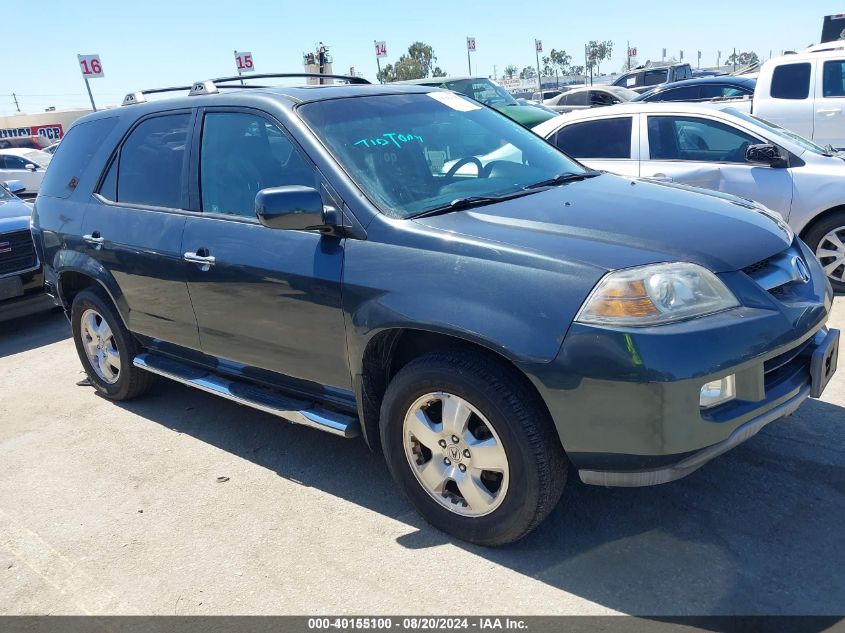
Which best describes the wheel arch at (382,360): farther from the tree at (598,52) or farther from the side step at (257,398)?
the tree at (598,52)

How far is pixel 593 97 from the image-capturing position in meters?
19.3

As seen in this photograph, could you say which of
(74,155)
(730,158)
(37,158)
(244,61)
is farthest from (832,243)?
(244,61)

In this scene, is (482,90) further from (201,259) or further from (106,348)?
(201,259)

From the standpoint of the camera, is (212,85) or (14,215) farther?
(14,215)

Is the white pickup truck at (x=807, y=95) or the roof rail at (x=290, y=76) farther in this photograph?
the white pickup truck at (x=807, y=95)

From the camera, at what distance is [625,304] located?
2.58 m

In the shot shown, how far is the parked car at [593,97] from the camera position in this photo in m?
18.7

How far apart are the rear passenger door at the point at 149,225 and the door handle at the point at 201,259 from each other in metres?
0.11

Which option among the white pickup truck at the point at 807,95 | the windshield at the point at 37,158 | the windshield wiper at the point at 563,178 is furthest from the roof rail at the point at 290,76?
the windshield at the point at 37,158

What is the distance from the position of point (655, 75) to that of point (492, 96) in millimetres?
12927

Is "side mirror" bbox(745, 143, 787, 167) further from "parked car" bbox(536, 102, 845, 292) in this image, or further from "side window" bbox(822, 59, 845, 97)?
"side window" bbox(822, 59, 845, 97)

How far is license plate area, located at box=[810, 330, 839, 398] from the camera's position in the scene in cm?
294

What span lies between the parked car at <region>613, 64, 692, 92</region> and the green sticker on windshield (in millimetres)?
22354

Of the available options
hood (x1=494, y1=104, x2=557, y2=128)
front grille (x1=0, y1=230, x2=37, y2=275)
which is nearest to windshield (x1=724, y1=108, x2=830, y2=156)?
hood (x1=494, y1=104, x2=557, y2=128)
